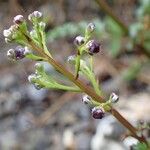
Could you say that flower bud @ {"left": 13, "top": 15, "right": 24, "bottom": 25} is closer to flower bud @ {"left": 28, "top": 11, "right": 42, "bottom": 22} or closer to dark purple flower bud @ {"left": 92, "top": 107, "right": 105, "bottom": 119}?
flower bud @ {"left": 28, "top": 11, "right": 42, "bottom": 22}

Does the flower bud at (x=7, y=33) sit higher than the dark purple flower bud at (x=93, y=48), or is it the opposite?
the flower bud at (x=7, y=33)

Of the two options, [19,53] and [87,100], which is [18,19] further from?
[87,100]

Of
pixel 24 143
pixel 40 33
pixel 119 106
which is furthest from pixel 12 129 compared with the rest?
pixel 40 33

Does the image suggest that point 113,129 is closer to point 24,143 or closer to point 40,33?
point 24,143

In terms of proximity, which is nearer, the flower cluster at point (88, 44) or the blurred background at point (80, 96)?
the flower cluster at point (88, 44)

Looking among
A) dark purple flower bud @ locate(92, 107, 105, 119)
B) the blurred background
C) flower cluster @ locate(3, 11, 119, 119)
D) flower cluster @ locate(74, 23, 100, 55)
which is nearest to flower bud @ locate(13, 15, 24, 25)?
flower cluster @ locate(3, 11, 119, 119)

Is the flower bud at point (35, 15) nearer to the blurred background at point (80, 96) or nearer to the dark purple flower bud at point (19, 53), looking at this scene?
the dark purple flower bud at point (19, 53)

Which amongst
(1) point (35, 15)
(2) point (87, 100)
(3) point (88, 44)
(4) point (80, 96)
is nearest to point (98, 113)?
(2) point (87, 100)

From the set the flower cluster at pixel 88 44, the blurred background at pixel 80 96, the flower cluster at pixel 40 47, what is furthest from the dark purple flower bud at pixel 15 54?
the blurred background at pixel 80 96

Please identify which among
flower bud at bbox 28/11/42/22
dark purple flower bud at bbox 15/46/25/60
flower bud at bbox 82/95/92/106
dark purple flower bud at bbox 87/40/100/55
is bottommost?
flower bud at bbox 82/95/92/106
